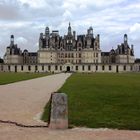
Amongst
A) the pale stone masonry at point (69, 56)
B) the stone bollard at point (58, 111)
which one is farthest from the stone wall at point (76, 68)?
the stone bollard at point (58, 111)

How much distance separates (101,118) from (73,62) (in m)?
155

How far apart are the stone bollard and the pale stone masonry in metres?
151

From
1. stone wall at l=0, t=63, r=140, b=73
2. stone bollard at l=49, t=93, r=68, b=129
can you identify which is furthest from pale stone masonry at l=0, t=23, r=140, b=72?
stone bollard at l=49, t=93, r=68, b=129

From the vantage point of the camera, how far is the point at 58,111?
9883 millimetres

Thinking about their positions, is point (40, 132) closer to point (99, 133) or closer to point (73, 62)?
point (99, 133)

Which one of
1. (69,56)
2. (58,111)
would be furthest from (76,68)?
(58,111)

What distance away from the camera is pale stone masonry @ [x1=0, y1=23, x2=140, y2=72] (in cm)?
16438

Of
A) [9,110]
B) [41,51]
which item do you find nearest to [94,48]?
[41,51]

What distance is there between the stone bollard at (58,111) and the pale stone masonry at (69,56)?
496 feet

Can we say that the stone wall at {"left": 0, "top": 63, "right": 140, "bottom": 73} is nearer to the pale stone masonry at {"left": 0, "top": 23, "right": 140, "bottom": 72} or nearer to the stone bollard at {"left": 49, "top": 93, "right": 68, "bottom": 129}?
the pale stone masonry at {"left": 0, "top": 23, "right": 140, "bottom": 72}

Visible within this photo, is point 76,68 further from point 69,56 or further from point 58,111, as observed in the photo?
point 58,111

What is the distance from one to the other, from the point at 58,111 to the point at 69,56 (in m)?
161

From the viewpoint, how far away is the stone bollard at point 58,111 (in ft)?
32.3

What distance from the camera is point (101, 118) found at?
467 inches
